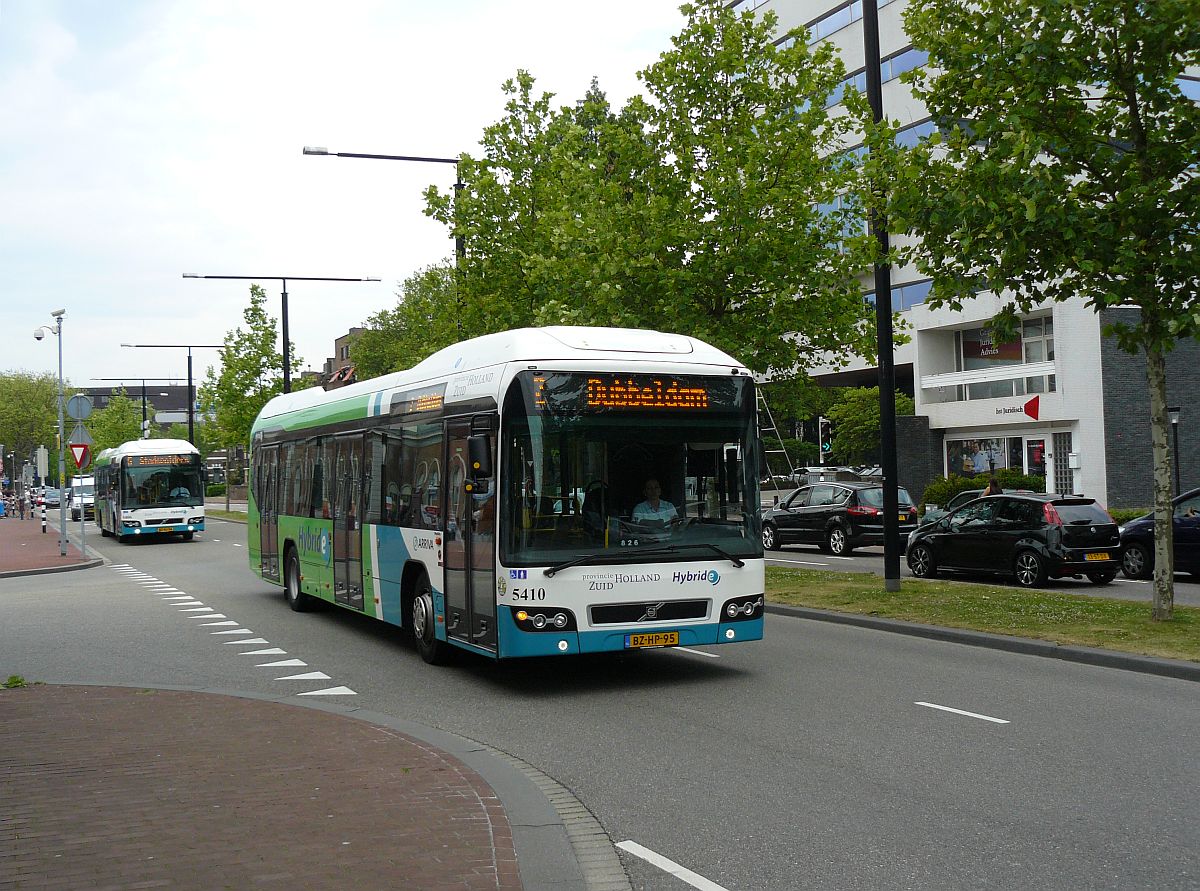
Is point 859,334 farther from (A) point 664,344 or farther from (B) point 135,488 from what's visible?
(B) point 135,488

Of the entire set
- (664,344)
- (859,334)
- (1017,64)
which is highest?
(1017,64)

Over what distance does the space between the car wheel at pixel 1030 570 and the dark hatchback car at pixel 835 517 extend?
6.84 meters

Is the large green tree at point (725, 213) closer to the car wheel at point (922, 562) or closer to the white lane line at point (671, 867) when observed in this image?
the car wheel at point (922, 562)

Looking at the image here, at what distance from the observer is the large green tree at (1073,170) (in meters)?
12.6

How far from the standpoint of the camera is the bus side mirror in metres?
9.74

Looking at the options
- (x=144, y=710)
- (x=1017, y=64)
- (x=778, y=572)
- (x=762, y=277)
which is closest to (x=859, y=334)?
(x=762, y=277)

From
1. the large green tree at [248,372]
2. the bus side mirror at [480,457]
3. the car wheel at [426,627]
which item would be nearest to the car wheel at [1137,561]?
the car wheel at [426,627]

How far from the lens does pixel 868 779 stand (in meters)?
7.01

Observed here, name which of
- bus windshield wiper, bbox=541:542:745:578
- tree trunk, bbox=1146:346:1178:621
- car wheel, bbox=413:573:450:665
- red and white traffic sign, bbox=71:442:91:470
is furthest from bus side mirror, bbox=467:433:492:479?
red and white traffic sign, bbox=71:442:91:470

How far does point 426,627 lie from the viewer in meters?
11.8

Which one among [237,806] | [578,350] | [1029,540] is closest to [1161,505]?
[1029,540]

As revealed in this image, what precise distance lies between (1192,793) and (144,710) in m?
7.09

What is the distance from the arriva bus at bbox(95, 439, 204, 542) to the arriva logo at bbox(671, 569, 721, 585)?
31.4 meters

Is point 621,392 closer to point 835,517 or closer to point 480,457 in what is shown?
point 480,457
